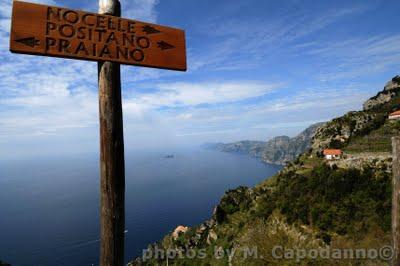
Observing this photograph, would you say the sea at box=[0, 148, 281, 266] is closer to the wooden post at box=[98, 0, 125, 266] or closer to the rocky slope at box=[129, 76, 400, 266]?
the rocky slope at box=[129, 76, 400, 266]

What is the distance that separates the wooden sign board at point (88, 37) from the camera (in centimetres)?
237

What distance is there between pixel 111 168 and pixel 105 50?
1.03 metres

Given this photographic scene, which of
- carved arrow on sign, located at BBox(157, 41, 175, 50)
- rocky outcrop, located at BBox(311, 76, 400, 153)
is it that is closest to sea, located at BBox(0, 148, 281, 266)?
rocky outcrop, located at BBox(311, 76, 400, 153)

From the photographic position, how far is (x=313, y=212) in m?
40.6

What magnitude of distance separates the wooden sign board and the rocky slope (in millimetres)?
17725

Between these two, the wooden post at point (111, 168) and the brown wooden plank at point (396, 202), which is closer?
the wooden post at point (111, 168)

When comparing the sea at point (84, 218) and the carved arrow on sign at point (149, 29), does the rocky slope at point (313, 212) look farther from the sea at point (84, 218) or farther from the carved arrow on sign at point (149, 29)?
the sea at point (84, 218)

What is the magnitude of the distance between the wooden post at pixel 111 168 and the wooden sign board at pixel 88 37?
0.17m

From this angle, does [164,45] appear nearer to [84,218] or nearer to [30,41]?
[30,41]

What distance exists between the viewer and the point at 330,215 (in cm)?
3888

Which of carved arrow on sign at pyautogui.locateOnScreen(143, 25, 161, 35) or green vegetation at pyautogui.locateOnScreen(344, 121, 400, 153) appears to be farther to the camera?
green vegetation at pyautogui.locateOnScreen(344, 121, 400, 153)

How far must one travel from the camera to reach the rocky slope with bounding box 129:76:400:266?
20.0m

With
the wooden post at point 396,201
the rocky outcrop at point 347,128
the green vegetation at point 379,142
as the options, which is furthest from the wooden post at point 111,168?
the rocky outcrop at point 347,128

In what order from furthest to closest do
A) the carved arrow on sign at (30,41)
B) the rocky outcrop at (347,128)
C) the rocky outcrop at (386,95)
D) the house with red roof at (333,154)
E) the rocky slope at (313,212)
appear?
the rocky outcrop at (386,95)
the rocky outcrop at (347,128)
the house with red roof at (333,154)
the rocky slope at (313,212)
the carved arrow on sign at (30,41)
